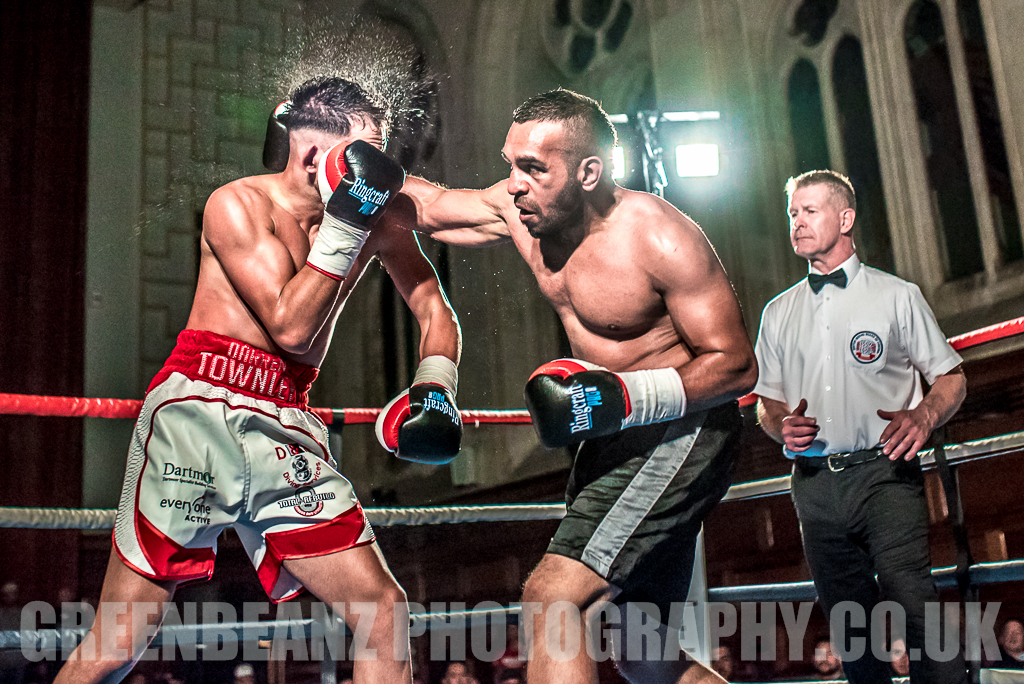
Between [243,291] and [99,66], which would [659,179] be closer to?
[99,66]

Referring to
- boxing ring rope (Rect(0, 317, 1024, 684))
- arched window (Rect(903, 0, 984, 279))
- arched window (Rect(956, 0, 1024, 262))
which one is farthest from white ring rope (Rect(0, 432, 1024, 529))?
arched window (Rect(903, 0, 984, 279))

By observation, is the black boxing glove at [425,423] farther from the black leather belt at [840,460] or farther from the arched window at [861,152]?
the arched window at [861,152]

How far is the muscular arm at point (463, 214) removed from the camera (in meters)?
1.75

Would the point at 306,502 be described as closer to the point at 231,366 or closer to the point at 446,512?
the point at 231,366

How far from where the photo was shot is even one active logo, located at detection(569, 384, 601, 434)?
1276 millimetres

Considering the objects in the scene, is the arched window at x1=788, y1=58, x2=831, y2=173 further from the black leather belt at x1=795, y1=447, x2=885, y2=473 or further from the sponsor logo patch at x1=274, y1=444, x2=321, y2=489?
the sponsor logo patch at x1=274, y1=444, x2=321, y2=489

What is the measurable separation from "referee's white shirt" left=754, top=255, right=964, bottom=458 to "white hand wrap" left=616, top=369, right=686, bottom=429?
1.73 ft

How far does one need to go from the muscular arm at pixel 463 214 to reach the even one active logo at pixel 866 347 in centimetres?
75

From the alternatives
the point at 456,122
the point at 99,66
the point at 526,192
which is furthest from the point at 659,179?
the point at 526,192

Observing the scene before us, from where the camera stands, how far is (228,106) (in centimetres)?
466

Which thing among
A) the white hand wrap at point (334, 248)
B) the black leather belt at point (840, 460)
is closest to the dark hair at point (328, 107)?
the white hand wrap at point (334, 248)

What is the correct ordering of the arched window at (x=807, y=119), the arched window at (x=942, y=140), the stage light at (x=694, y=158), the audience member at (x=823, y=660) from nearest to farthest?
the audience member at (x=823, y=660) → the stage light at (x=694, y=158) → the arched window at (x=942, y=140) → the arched window at (x=807, y=119)

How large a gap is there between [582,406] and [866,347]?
790 mm

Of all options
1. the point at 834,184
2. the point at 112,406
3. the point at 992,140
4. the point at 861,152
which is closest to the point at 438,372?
the point at 112,406
